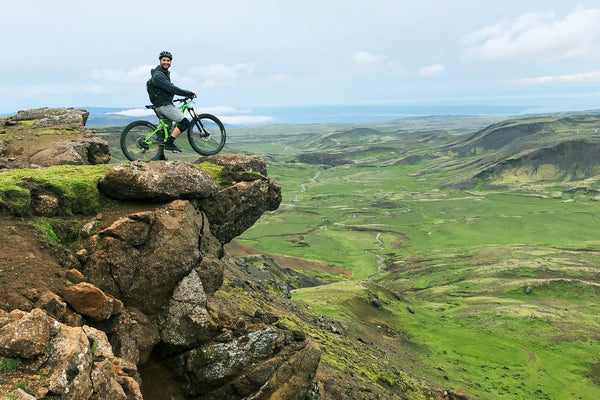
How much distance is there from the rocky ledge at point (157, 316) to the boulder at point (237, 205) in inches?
37.4

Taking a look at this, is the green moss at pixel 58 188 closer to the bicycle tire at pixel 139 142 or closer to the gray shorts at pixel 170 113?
the bicycle tire at pixel 139 142

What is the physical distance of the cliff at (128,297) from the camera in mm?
12867

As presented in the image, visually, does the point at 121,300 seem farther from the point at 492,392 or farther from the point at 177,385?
the point at 492,392

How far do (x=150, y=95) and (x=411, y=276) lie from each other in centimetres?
12034

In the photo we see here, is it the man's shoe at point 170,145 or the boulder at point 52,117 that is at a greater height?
the boulder at point 52,117

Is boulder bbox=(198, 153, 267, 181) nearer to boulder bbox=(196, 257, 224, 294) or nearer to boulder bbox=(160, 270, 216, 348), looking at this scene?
boulder bbox=(196, 257, 224, 294)

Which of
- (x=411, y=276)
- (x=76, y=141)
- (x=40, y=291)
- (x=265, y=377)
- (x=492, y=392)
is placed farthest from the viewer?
(x=411, y=276)

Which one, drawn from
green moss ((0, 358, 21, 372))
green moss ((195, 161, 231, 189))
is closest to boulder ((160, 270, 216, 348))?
green moss ((0, 358, 21, 372))

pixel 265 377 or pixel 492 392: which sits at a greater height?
pixel 265 377

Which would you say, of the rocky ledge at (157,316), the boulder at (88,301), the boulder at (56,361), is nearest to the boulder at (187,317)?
the rocky ledge at (157,316)

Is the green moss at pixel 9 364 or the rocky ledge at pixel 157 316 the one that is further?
the rocky ledge at pixel 157 316

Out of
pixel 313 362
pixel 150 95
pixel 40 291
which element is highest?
pixel 150 95

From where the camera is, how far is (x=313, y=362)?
73.6ft

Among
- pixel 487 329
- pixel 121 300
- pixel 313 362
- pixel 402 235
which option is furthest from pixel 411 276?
pixel 121 300
